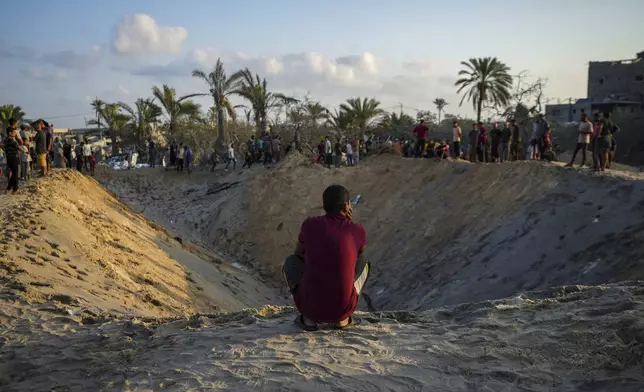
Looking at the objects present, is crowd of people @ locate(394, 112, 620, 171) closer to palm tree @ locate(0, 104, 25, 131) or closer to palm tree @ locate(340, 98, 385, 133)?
palm tree @ locate(340, 98, 385, 133)

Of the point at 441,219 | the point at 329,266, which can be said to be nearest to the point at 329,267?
the point at 329,266

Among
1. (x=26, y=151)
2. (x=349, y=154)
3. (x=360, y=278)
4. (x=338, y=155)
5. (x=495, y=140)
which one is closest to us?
(x=360, y=278)

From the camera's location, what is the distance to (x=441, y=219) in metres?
14.8

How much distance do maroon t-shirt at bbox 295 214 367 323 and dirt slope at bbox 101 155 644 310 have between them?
577 centimetres

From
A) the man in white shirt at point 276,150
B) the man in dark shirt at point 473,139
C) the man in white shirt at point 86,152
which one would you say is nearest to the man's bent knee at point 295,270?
the man in dark shirt at point 473,139

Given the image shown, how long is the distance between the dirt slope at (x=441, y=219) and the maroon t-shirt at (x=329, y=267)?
18.9ft

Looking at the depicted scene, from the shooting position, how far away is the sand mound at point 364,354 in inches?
131

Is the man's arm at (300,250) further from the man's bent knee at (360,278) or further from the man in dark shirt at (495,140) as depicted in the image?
the man in dark shirt at (495,140)

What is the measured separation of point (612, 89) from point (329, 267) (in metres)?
38.7

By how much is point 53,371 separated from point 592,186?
36.3 ft

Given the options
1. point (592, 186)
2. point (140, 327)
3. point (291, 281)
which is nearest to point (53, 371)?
point (140, 327)

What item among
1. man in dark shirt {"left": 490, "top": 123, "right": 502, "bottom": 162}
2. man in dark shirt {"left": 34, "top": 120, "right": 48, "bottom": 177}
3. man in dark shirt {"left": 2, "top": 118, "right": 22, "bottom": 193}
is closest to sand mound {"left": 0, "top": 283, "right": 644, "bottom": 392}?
man in dark shirt {"left": 2, "top": 118, "right": 22, "bottom": 193}

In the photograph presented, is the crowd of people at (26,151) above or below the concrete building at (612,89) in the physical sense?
below

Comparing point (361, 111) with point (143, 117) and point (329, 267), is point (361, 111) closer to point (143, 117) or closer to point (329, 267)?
point (143, 117)
